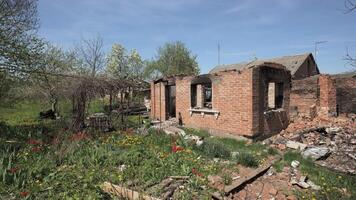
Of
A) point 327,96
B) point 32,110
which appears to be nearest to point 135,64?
point 32,110

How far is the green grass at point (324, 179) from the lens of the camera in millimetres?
5738

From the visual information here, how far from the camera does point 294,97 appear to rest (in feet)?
52.0

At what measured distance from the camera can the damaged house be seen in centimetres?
1061

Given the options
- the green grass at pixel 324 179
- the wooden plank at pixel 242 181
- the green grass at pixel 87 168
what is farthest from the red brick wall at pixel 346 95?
the green grass at pixel 87 168

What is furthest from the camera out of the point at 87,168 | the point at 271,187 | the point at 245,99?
A: the point at 245,99

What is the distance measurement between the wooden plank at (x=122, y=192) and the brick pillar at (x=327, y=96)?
521 inches

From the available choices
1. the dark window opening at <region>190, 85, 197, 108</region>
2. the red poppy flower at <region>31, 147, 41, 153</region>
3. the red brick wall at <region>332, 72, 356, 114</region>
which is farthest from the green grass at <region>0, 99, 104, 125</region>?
the red brick wall at <region>332, 72, 356, 114</region>

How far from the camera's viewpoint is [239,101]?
429 inches

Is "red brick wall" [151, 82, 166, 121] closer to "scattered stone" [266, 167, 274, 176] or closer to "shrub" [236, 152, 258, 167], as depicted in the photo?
"shrub" [236, 152, 258, 167]

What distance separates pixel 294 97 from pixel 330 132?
513 cm

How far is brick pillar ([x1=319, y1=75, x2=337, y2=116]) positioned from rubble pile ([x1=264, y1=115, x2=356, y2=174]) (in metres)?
0.88

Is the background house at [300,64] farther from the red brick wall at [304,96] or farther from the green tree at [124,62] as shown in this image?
the green tree at [124,62]

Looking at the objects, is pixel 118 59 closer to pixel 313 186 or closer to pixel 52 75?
pixel 52 75

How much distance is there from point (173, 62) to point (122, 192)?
1361 inches
